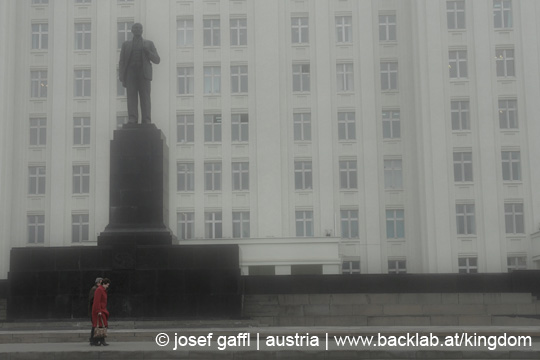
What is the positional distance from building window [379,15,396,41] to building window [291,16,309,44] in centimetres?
438

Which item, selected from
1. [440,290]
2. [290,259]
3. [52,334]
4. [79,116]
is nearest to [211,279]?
[52,334]

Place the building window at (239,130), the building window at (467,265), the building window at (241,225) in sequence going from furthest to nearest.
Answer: the building window at (239,130) < the building window at (241,225) < the building window at (467,265)

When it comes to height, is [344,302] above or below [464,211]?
below

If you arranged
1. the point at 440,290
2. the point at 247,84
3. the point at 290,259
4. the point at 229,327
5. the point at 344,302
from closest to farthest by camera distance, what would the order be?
the point at 229,327 < the point at 344,302 < the point at 440,290 < the point at 290,259 < the point at 247,84

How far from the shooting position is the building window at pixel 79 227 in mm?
49375

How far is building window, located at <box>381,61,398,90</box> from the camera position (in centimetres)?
5034

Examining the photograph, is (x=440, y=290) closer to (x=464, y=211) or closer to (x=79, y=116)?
(x=464, y=211)

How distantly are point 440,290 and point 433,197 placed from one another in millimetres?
11518

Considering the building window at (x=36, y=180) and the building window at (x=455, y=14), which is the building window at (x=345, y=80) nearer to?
the building window at (x=455, y=14)

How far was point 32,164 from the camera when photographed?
165ft

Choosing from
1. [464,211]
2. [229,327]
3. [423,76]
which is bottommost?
[229,327]

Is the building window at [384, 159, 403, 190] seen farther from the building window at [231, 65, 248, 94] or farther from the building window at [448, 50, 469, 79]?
the building window at [231, 65, 248, 94]

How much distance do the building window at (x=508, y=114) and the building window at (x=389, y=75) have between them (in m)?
6.23

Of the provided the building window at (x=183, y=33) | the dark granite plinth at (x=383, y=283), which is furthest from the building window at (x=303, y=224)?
the building window at (x=183, y=33)
